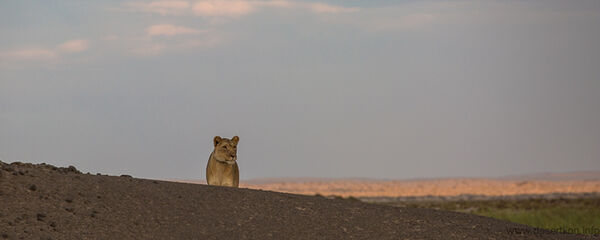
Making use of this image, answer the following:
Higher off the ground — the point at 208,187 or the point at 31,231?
the point at 208,187

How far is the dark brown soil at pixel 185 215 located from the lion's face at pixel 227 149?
2.35ft

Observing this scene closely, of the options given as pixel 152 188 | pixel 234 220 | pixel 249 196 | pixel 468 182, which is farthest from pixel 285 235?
pixel 468 182

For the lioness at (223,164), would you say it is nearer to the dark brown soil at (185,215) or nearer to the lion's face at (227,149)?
the lion's face at (227,149)

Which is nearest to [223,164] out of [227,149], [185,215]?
[227,149]

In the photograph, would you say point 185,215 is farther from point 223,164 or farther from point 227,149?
point 223,164

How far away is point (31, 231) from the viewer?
43.0 ft

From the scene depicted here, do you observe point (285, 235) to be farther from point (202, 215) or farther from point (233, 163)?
point (233, 163)

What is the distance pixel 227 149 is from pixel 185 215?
1784 millimetres

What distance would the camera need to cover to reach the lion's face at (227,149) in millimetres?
16109

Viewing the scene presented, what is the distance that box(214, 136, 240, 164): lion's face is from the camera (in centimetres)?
1611

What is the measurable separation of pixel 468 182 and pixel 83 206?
13054 cm

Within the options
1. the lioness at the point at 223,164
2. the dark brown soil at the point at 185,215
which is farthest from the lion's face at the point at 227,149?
the dark brown soil at the point at 185,215

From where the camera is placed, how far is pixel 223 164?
54.4 feet

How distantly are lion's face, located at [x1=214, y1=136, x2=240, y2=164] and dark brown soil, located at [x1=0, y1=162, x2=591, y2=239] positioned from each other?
715mm
